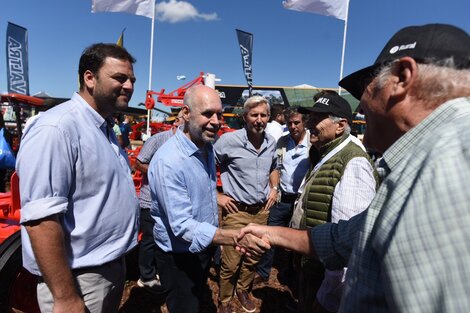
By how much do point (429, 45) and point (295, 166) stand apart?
332 centimetres

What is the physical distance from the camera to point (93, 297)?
5.40 feet

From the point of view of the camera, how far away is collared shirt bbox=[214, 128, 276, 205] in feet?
11.6

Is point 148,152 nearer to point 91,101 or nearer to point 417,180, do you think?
point 91,101

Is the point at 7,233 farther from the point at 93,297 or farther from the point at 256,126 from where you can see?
the point at 256,126

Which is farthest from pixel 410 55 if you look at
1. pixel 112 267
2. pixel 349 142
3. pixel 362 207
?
pixel 112 267

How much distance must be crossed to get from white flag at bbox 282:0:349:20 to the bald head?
10.2 meters

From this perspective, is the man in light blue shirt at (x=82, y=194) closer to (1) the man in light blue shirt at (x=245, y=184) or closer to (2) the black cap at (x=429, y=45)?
(2) the black cap at (x=429, y=45)

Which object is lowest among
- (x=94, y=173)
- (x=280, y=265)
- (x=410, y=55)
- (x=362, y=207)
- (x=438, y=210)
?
(x=280, y=265)

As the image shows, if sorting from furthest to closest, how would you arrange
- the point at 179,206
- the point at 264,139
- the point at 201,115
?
1. the point at 264,139
2. the point at 201,115
3. the point at 179,206

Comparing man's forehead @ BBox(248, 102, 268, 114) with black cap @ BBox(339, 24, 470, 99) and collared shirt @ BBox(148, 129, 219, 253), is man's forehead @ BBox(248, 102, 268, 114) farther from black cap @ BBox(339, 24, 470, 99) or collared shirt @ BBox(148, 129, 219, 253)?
black cap @ BBox(339, 24, 470, 99)

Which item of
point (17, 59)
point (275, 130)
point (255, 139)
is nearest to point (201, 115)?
point (255, 139)

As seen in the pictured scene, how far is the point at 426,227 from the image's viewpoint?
65 centimetres

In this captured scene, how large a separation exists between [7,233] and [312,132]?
2.92 meters

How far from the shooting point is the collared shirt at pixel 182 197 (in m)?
2.01
